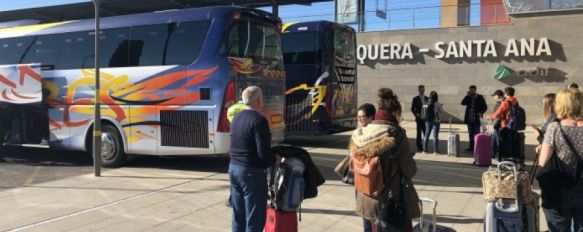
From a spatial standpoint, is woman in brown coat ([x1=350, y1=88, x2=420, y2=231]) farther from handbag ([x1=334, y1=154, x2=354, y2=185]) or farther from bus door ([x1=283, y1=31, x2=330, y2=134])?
bus door ([x1=283, y1=31, x2=330, y2=134])

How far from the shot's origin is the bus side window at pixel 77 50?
11.3 metres

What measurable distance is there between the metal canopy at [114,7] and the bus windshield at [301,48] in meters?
13.7

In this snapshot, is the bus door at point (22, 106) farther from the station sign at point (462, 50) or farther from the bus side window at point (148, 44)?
the station sign at point (462, 50)

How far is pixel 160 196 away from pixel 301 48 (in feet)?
25.6

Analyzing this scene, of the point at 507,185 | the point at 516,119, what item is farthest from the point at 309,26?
the point at 507,185

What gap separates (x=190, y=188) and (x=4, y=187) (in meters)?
3.10

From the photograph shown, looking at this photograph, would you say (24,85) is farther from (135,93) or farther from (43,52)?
(135,93)

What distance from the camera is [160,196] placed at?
26.9 ft

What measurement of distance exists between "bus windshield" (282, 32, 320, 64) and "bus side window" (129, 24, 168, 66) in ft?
16.9

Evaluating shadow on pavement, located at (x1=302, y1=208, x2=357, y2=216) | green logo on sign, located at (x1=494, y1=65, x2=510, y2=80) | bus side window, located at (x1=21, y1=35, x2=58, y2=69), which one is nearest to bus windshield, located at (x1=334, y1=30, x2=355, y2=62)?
bus side window, located at (x1=21, y1=35, x2=58, y2=69)

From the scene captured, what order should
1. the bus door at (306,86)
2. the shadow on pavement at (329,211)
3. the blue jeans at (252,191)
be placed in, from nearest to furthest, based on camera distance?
the blue jeans at (252,191)
the shadow on pavement at (329,211)
the bus door at (306,86)

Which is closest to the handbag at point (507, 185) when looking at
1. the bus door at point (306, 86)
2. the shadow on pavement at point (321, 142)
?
the bus door at point (306, 86)

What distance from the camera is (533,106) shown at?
22484 mm

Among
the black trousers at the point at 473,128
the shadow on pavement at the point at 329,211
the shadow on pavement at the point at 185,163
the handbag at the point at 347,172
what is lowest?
the shadow on pavement at the point at 329,211
